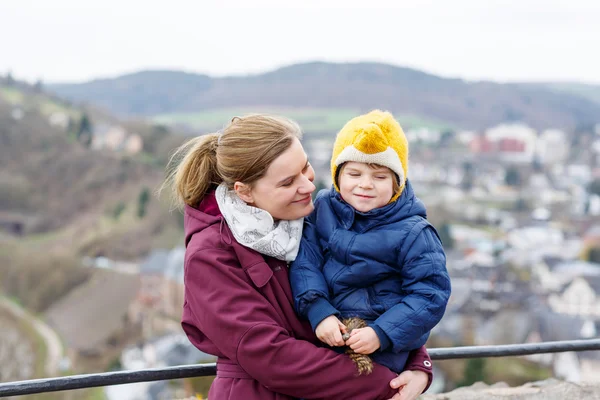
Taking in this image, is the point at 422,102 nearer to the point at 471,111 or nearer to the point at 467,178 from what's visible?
the point at 471,111

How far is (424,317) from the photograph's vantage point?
164 centimetres

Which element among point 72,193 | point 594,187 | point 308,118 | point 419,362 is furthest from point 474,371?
point 308,118

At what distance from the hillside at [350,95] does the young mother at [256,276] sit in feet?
292

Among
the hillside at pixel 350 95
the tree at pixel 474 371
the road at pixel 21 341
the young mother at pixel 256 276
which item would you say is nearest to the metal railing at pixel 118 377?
the young mother at pixel 256 276

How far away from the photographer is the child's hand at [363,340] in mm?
1641

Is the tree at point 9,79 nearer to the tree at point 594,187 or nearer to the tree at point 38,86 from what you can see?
the tree at point 38,86

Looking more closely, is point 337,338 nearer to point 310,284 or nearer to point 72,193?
point 310,284

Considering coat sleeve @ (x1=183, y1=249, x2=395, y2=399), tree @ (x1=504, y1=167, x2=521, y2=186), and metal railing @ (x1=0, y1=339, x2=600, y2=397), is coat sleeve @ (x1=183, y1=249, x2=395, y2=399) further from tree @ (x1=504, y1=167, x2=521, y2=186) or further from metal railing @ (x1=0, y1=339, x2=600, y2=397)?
tree @ (x1=504, y1=167, x2=521, y2=186)

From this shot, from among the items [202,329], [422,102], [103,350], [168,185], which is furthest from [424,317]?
[422,102]

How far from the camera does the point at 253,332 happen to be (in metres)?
1.61

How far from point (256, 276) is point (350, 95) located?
9764cm

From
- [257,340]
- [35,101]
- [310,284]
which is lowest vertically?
[35,101]

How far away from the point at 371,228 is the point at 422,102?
97.4m

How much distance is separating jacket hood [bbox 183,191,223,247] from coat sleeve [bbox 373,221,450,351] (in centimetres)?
44
